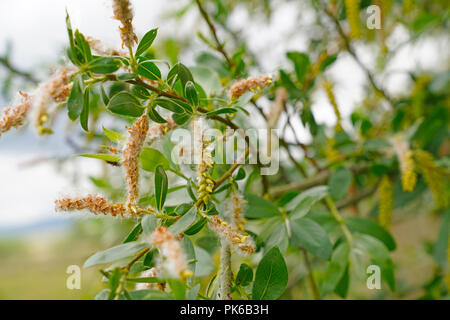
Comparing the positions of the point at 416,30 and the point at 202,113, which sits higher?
the point at 416,30

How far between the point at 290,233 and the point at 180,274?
0.29m

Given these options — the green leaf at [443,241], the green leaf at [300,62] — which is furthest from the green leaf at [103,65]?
the green leaf at [443,241]

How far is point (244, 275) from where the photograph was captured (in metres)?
0.35

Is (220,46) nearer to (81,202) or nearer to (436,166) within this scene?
(81,202)

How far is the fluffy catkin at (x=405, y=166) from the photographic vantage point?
22.0 inches

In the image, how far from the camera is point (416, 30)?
0.90 metres

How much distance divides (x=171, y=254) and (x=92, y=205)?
0.31 ft

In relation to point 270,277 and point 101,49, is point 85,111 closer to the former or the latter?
point 101,49

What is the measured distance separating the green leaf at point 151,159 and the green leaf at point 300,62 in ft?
0.97

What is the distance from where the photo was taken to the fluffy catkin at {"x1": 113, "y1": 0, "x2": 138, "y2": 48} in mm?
265

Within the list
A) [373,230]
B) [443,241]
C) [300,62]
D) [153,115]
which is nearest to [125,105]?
[153,115]

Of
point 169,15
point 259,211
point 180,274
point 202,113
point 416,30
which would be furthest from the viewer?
point 169,15
